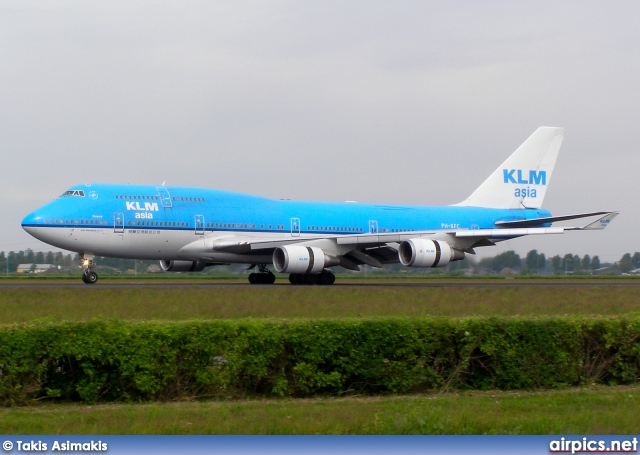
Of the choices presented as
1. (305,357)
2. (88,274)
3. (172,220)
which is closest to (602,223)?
(172,220)

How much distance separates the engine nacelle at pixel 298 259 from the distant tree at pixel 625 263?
2761 cm

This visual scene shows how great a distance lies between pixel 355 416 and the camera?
9.30 m

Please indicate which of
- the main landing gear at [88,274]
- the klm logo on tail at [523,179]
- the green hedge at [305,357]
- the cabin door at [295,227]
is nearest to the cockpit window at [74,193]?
the main landing gear at [88,274]

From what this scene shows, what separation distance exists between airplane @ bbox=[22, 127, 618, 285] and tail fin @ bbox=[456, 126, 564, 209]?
7.60ft

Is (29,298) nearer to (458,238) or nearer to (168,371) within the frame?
(168,371)

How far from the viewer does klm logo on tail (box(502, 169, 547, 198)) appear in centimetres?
4422

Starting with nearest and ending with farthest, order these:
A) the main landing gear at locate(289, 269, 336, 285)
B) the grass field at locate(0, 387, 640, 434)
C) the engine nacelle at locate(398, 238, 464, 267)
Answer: the grass field at locate(0, 387, 640, 434) → the engine nacelle at locate(398, 238, 464, 267) → the main landing gear at locate(289, 269, 336, 285)

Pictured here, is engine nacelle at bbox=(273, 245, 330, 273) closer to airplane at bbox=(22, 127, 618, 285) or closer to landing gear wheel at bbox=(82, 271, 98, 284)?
airplane at bbox=(22, 127, 618, 285)

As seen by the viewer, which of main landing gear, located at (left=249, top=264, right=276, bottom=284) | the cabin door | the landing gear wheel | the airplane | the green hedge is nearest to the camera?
the green hedge

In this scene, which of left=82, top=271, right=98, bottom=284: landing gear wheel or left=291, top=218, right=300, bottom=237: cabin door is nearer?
left=82, top=271, right=98, bottom=284: landing gear wheel

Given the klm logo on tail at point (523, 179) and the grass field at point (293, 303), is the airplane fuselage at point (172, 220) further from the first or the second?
the klm logo on tail at point (523, 179)

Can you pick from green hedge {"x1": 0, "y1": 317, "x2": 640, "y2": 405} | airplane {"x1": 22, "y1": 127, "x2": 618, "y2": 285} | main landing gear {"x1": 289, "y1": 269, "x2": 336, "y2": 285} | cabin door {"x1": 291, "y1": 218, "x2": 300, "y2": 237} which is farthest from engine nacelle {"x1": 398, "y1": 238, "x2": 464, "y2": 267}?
green hedge {"x1": 0, "y1": 317, "x2": 640, "y2": 405}

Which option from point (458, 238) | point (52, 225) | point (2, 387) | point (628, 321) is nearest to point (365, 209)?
point (458, 238)

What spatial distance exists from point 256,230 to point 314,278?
122 inches
